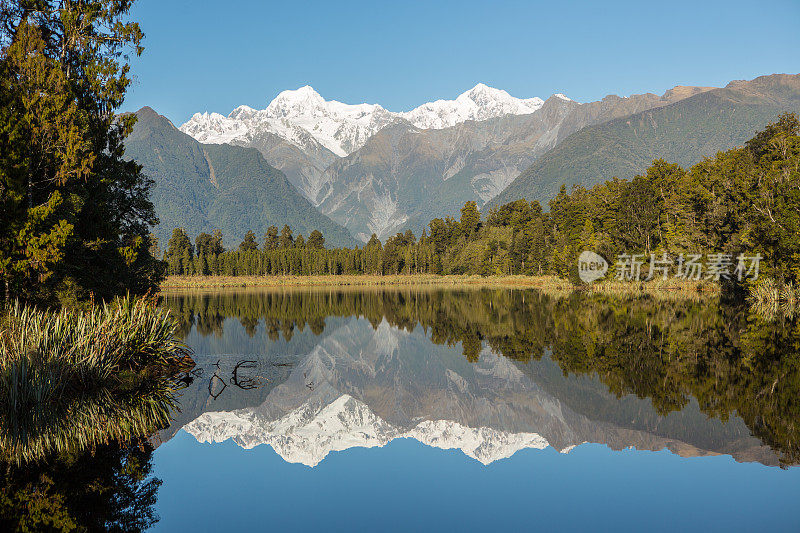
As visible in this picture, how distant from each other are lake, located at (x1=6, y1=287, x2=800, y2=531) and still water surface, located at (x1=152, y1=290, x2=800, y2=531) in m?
0.06

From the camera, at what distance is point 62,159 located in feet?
67.5

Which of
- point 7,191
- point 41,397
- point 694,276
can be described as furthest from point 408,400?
point 694,276

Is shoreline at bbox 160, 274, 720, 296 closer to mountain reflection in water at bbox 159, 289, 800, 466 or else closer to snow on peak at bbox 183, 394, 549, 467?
mountain reflection in water at bbox 159, 289, 800, 466

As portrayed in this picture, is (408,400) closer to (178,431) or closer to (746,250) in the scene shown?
(178,431)

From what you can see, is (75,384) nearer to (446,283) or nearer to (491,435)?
(491,435)

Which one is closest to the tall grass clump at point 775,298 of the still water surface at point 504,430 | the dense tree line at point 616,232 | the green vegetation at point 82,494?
the dense tree line at point 616,232

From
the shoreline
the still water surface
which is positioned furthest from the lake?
the shoreline

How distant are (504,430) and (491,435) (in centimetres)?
73

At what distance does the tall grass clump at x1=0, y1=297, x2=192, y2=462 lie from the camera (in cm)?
1346

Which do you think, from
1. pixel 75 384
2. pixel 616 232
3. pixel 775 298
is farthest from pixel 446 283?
pixel 75 384

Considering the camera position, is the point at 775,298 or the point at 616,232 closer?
the point at 775,298

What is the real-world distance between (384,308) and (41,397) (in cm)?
4481

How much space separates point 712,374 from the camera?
21719 millimetres

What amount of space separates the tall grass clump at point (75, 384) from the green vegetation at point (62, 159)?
2.10 m
